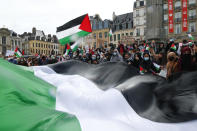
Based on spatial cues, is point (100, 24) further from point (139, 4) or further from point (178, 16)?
point (178, 16)

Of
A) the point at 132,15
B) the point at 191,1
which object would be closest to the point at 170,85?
the point at 191,1

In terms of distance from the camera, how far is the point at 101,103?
2930mm

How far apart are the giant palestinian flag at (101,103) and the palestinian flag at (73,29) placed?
4993 millimetres

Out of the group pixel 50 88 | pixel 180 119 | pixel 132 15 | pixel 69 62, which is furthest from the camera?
pixel 132 15

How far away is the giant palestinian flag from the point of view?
2256 mm

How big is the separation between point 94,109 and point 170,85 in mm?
1115

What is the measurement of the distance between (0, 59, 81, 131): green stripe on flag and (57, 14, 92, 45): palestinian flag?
5.53 m

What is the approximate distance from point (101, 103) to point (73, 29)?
6.14 metres

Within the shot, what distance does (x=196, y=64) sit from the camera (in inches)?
296

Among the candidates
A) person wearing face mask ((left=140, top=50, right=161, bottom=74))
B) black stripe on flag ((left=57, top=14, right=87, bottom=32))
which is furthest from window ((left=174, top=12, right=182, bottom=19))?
black stripe on flag ((left=57, top=14, right=87, bottom=32))

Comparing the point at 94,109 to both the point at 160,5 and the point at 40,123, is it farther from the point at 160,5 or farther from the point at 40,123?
the point at 160,5

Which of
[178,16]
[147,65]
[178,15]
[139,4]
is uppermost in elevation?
[139,4]

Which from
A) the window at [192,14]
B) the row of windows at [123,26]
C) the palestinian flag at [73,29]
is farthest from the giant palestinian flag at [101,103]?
the row of windows at [123,26]

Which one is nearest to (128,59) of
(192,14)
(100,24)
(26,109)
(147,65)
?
(147,65)
